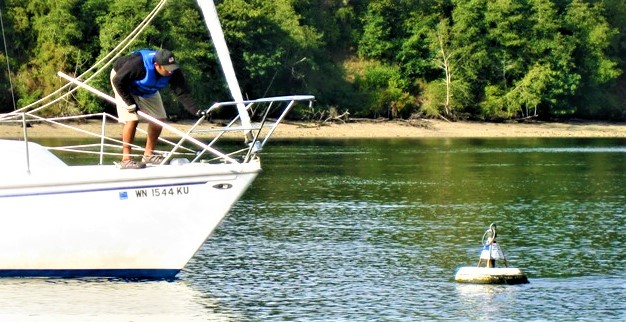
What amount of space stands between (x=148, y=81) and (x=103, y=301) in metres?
3.33

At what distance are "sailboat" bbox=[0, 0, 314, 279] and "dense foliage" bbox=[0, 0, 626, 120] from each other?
53196 mm

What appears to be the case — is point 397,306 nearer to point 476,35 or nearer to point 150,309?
point 150,309

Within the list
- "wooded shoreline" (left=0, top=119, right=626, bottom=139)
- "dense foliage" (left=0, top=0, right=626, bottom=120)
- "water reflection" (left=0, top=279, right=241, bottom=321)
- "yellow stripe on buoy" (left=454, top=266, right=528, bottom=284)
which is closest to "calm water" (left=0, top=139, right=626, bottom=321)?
"water reflection" (left=0, top=279, right=241, bottom=321)

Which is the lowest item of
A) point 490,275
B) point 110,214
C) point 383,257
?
point 383,257

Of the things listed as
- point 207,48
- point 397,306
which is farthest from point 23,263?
point 207,48

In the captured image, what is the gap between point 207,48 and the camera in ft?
265

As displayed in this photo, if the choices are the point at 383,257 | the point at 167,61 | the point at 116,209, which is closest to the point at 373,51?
the point at 383,257

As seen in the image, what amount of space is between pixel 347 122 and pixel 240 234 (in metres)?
58.8

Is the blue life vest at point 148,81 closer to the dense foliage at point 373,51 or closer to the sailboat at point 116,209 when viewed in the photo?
the sailboat at point 116,209

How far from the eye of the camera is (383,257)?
24.1 metres

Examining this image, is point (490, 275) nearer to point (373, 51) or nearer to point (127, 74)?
point (127, 74)

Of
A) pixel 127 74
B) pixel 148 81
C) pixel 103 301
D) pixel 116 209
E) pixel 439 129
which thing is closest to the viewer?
pixel 103 301

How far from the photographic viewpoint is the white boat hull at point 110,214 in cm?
1903

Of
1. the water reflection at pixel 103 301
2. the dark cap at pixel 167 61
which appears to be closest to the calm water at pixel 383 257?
the water reflection at pixel 103 301
